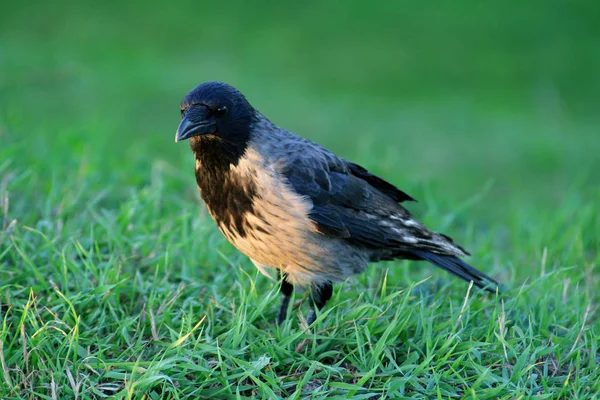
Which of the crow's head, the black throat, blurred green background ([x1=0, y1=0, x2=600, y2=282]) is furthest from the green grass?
the crow's head

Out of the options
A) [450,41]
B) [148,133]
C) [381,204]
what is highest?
[450,41]

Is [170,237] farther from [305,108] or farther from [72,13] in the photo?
[72,13]

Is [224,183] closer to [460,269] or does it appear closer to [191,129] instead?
[191,129]

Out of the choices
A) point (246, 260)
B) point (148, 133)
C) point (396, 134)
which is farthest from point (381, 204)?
point (396, 134)

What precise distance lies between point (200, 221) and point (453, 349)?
82.0 inches

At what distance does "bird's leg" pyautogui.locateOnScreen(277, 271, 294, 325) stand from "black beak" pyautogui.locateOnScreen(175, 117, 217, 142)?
2.89ft

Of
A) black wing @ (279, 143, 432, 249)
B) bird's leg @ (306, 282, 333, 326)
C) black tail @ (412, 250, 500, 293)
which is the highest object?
black wing @ (279, 143, 432, 249)

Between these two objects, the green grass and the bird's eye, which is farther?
the bird's eye

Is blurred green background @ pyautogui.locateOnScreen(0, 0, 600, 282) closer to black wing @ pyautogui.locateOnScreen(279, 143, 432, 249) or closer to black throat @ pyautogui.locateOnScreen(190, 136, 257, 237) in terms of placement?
black throat @ pyautogui.locateOnScreen(190, 136, 257, 237)

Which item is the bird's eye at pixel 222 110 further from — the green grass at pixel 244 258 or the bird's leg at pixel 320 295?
the bird's leg at pixel 320 295

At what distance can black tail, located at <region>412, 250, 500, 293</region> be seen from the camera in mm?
4348

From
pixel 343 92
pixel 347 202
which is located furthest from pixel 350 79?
pixel 347 202

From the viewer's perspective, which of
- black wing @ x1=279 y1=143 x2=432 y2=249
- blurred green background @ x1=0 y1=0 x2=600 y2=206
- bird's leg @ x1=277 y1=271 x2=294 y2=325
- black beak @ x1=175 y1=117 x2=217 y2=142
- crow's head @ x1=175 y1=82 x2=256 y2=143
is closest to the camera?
black beak @ x1=175 y1=117 x2=217 y2=142

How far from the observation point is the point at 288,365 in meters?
3.67
